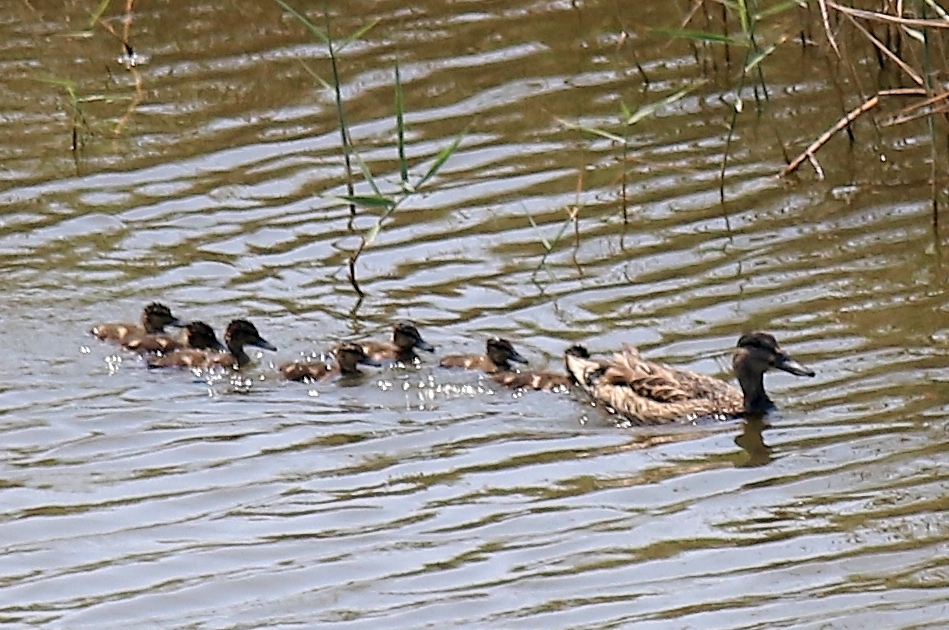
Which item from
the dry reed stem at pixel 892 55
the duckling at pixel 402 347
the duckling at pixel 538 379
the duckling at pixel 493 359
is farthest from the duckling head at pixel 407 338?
the dry reed stem at pixel 892 55

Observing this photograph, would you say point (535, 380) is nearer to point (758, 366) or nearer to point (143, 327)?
point (758, 366)

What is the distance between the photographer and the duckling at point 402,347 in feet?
24.9

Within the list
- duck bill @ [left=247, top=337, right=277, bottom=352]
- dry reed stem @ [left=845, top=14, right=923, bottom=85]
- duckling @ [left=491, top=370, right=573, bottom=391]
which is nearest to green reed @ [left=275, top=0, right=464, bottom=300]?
duck bill @ [left=247, top=337, right=277, bottom=352]

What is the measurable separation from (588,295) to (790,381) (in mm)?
886

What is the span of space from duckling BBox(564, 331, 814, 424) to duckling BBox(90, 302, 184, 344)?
149 cm

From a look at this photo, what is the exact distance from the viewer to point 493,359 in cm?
739

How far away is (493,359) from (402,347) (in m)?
0.35

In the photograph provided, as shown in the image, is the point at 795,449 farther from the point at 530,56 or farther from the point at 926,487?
the point at 530,56

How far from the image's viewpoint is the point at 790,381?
7.39 m

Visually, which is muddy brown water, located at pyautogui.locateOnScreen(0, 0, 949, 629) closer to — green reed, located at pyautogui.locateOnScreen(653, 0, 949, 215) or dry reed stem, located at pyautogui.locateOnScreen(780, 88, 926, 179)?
green reed, located at pyautogui.locateOnScreen(653, 0, 949, 215)

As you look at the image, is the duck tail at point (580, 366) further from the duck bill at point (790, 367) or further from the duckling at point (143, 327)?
the duckling at point (143, 327)

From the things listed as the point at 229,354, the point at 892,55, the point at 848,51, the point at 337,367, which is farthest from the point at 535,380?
the point at 848,51

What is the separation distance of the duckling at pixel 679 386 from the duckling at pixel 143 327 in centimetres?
149

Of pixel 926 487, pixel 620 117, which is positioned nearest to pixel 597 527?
pixel 926 487
